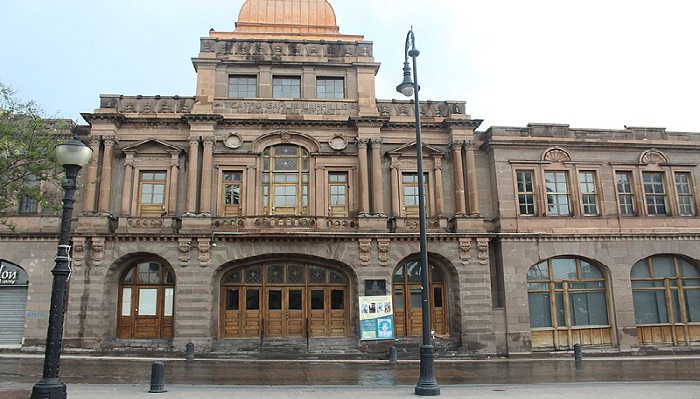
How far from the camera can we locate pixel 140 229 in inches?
990

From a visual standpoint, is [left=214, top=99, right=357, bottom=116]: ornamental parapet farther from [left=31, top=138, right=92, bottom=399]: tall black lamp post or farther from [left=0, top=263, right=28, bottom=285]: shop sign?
[left=31, top=138, right=92, bottom=399]: tall black lamp post

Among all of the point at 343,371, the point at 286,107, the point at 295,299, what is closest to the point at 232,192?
the point at 286,107

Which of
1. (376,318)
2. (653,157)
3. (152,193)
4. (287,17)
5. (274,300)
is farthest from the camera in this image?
(287,17)

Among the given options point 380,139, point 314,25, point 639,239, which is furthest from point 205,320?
point 639,239

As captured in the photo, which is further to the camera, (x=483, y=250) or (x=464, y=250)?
(x=483, y=250)

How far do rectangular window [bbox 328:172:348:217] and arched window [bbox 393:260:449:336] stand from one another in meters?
4.17

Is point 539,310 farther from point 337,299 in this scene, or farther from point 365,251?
point 337,299

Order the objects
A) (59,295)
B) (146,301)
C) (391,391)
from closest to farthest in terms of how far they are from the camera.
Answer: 1. (59,295)
2. (391,391)
3. (146,301)

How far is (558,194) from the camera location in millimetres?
27734

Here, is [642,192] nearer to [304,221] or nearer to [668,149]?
[668,149]

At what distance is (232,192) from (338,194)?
5288mm

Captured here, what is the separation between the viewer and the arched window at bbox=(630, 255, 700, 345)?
2689 centimetres

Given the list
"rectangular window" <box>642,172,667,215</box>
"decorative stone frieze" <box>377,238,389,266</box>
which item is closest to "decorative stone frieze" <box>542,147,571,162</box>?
"rectangular window" <box>642,172,667,215</box>

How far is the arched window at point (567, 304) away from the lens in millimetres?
26312
